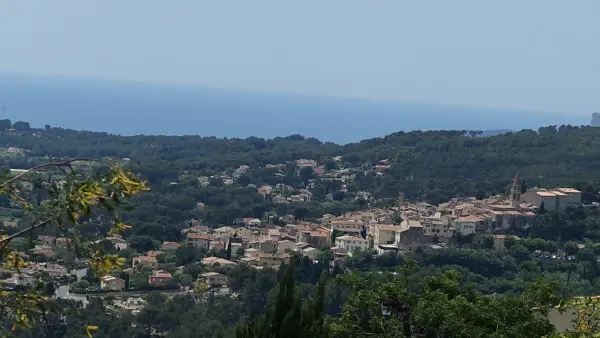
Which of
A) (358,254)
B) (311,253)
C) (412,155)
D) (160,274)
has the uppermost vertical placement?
(412,155)

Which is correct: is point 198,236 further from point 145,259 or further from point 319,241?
point 319,241

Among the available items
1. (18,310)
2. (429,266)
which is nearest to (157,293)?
(429,266)

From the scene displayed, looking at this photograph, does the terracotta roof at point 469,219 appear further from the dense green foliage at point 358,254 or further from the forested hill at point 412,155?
the forested hill at point 412,155

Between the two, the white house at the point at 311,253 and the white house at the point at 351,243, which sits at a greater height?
the white house at the point at 351,243

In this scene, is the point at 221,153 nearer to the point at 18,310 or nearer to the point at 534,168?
the point at 534,168

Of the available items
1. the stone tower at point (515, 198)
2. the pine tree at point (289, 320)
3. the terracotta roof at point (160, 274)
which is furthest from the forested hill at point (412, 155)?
the pine tree at point (289, 320)

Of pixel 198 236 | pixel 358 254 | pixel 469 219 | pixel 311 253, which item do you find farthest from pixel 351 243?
pixel 198 236

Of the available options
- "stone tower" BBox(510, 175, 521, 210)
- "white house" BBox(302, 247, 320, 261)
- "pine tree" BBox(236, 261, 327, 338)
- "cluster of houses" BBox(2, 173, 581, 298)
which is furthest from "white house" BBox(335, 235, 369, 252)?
"pine tree" BBox(236, 261, 327, 338)

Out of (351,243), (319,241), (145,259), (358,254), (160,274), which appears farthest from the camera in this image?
(319,241)

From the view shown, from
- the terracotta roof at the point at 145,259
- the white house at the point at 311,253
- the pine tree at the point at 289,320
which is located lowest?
the terracotta roof at the point at 145,259

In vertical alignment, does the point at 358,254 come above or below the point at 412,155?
below
